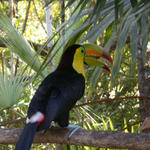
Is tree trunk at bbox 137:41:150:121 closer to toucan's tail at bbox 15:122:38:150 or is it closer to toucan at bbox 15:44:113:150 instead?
toucan at bbox 15:44:113:150

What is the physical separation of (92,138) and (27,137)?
1.15 ft

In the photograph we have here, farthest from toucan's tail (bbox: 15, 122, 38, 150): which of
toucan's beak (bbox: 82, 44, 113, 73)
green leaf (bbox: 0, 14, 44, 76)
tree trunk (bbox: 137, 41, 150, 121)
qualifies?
tree trunk (bbox: 137, 41, 150, 121)

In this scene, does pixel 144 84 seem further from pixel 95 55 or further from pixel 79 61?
pixel 79 61

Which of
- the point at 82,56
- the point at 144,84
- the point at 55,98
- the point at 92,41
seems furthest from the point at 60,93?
the point at 144,84

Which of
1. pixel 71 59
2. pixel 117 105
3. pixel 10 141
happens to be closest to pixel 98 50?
pixel 71 59

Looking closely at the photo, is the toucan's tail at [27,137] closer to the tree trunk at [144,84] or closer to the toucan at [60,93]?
the toucan at [60,93]

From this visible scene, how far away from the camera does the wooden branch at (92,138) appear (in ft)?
4.58

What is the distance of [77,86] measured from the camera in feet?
6.31

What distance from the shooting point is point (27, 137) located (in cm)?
146

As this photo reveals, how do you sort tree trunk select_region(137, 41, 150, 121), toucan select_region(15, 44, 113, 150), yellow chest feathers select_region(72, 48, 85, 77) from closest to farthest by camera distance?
1. toucan select_region(15, 44, 113, 150)
2. yellow chest feathers select_region(72, 48, 85, 77)
3. tree trunk select_region(137, 41, 150, 121)

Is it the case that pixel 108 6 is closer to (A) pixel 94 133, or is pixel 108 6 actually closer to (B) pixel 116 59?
(B) pixel 116 59

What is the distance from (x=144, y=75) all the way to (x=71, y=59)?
863mm

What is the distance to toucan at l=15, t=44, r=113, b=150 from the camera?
1585 millimetres

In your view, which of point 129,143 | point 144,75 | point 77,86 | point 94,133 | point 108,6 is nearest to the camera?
point 129,143
